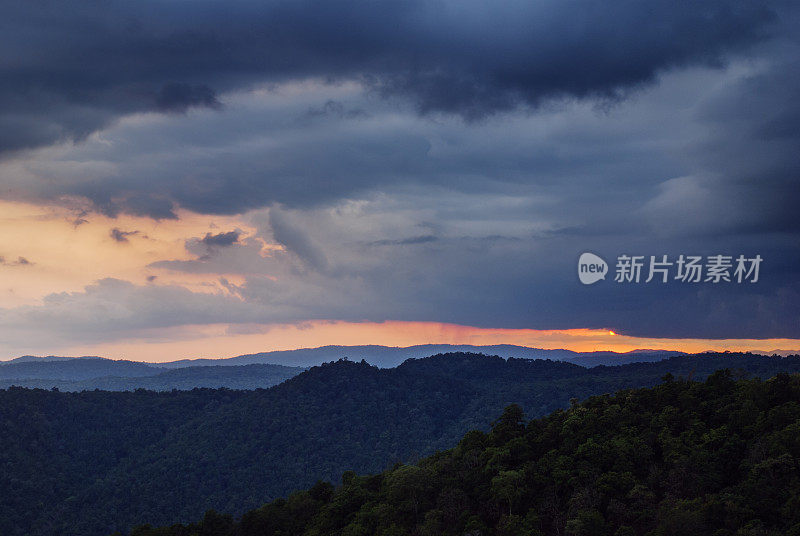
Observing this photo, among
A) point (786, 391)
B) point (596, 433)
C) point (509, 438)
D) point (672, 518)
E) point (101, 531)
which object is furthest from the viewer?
point (101, 531)

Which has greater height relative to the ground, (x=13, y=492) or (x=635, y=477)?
(x=635, y=477)

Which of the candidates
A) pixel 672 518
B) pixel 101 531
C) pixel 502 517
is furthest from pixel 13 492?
pixel 672 518

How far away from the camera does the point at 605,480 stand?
2879 inches

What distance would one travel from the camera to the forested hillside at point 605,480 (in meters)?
63.8

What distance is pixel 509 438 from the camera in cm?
9256

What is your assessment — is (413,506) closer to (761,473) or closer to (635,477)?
(635,477)

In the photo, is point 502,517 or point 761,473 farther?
point 502,517

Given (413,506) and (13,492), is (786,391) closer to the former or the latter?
(413,506)

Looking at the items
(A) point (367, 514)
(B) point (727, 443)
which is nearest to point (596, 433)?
(B) point (727, 443)

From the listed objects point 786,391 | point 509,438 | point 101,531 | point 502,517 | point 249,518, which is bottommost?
point 101,531

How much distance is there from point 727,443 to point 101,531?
171161 mm

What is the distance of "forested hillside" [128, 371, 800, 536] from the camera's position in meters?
63.8

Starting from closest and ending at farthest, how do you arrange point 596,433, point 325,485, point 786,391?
1. point 786,391
2. point 596,433
3. point 325,485

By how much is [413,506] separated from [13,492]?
166549 mm
